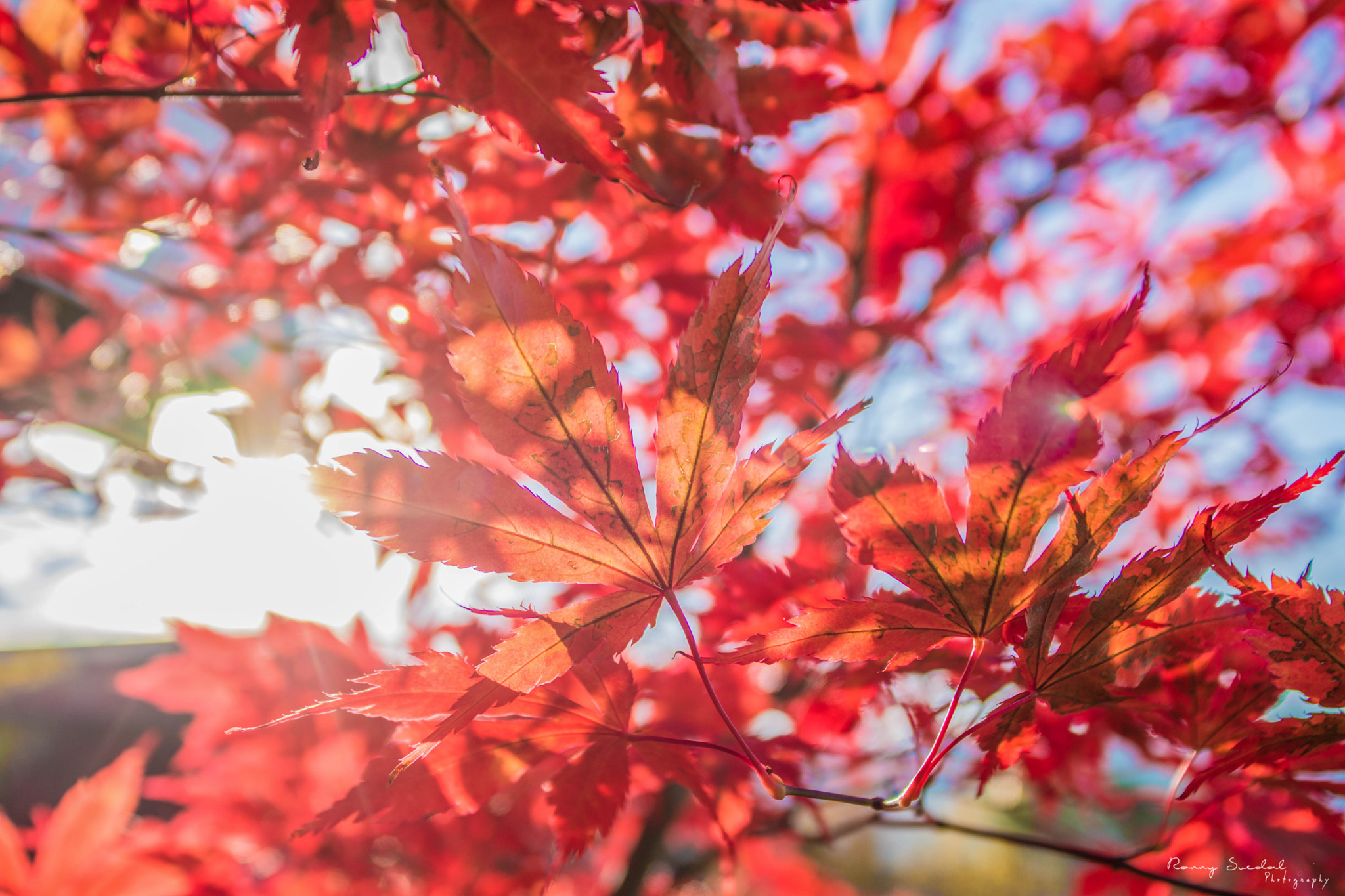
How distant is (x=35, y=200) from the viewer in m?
1.42

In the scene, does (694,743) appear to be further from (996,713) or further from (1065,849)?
(1065,849)

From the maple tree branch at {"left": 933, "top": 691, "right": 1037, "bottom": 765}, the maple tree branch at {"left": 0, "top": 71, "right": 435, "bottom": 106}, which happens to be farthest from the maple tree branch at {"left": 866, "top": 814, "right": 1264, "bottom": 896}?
the maple tree branch at {"left": 0, "top": 71, "right": 435, "bottom": 106}

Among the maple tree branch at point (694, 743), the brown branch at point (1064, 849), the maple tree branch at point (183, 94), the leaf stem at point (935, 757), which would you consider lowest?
the brown branch at point (1064, 849)

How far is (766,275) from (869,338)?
3.07 feet

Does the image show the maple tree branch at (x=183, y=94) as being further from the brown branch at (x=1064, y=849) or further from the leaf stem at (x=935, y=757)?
the brown branch at (x=1064, y=849)

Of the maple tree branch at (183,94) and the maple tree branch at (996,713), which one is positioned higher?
the maple tree branch at (183,94)

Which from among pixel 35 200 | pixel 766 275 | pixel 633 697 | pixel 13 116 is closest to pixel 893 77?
pixel 766 275

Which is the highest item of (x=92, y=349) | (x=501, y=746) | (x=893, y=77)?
(x=893, y=77)

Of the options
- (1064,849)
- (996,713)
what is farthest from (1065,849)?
(996,713)

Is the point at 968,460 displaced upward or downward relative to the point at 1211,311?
downward

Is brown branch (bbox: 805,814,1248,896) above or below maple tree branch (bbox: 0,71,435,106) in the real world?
below

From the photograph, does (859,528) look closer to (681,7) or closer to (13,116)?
(681,7)

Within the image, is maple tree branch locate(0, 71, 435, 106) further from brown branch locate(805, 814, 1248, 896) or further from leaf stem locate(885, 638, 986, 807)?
brown branch locate(805, 814, 1248, 896)

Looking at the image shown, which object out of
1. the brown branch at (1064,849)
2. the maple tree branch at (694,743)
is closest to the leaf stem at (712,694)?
the maple tree branch at (694,743)
